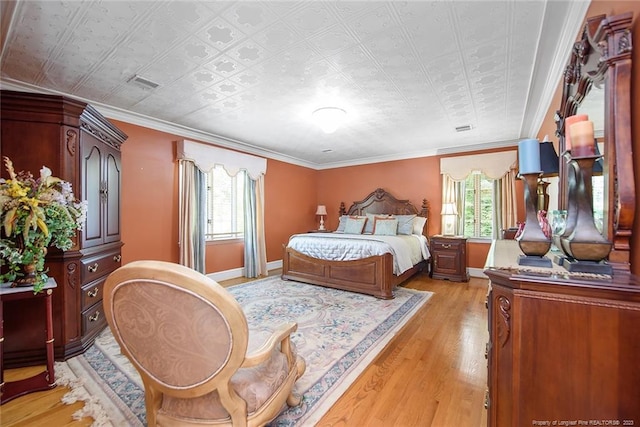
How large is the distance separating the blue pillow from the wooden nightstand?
18.1 inches

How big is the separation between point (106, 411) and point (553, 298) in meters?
2.41

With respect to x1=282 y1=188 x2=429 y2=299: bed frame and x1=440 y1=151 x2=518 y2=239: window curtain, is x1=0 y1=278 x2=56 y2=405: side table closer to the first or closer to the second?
x1=282 y1=188 x2=429 y2=299: bed frame

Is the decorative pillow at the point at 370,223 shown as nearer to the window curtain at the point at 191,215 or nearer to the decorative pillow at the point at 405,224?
the decorative pillow at the point at 405,224

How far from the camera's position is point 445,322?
2895 mm

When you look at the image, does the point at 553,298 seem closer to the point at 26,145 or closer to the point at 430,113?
the point at 430,113

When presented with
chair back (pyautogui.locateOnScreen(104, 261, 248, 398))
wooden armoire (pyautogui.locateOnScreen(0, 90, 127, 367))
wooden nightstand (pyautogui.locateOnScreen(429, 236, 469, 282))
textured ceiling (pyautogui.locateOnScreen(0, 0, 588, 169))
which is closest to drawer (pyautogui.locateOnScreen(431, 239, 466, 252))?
wooden nightstand (pyautogui.locateOnScreen(429, 236, 469, 282))

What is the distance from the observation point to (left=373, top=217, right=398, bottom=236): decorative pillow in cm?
505

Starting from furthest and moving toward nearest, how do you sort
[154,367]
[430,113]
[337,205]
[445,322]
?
[337,205] → [430,113] → [445,322] → [154,367]

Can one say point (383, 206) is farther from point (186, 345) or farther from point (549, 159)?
point (186, 345)

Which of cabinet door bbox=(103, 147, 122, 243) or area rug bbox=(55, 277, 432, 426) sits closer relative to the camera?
area rug bbox=(55, 277, 432, 426)

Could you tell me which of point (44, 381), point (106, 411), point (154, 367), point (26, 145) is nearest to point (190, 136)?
point (26, 145)

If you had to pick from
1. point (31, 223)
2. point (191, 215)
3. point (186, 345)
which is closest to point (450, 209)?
point (191, 215)

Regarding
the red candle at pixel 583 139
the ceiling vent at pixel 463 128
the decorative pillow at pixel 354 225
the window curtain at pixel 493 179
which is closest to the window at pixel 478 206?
the window curtain at pixel 493 179

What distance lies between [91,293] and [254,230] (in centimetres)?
282
